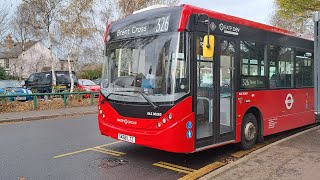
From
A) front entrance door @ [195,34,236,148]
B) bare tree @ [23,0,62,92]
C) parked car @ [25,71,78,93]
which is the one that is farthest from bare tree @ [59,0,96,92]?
front entrance door @ [195,34,236,148]

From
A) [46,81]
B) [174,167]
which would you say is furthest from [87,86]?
[174,167]

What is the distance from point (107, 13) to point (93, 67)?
3200 centimetres

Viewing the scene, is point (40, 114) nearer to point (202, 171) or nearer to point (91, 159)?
point (91, 159)

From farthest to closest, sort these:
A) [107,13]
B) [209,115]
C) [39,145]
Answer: [107,13] → [39,145] → [209,115]

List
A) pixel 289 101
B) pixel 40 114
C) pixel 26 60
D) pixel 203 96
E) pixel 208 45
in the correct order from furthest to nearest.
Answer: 1. pixel 26 60
2. pixel 40 114
3. pixel 289 101
4. pixel 203 96
5. pixel 208 45

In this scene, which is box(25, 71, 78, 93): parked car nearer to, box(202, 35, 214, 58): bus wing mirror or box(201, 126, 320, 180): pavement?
box(201, 126, 320, 180): pavement

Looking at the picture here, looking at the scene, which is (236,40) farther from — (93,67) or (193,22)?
(93,67)

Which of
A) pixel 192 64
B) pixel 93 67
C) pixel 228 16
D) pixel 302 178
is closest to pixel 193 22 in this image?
pixel 192 64

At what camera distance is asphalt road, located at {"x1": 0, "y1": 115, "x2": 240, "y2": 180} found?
6391 millimetres

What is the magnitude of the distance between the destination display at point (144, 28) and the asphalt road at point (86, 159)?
2653mm

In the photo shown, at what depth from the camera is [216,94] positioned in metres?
7.14

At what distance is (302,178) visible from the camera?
570cm

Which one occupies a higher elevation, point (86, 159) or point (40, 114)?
point (40, 114)

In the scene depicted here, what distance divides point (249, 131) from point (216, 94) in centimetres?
164
